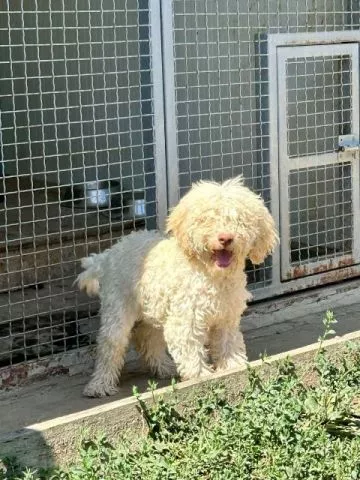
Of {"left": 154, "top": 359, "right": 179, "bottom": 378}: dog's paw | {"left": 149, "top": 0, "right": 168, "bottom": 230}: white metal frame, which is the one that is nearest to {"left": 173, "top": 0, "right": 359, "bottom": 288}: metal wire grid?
{"left": 149, "top": 0, "right": 168, "bottom": 230}: white metal frame

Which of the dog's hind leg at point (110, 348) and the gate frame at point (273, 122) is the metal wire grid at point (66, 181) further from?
the dog's hind leg at point (110, 348)

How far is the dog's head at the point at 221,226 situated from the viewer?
5.38 metres

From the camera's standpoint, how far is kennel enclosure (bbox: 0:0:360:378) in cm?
662

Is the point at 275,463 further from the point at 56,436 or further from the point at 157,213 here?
the point at 157,213

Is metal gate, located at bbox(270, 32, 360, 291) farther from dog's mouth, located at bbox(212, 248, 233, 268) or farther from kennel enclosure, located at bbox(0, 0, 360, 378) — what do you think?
dog's mouth, located at bbox(212, 248, 233, 268)

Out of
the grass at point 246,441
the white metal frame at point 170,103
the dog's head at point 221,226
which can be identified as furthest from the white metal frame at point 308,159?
the grass at point 246,441

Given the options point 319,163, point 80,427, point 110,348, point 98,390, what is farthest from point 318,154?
point 80,427

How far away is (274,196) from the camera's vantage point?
7.28 m

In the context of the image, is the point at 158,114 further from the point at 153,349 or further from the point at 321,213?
the point at 321,213

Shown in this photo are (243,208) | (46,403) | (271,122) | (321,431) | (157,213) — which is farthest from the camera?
(271,122)

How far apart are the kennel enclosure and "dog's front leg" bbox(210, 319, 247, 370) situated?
1.09 meters

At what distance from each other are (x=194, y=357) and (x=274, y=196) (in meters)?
2.01

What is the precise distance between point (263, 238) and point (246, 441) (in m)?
1.33

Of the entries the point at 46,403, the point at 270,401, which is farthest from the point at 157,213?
the point at 270,401
